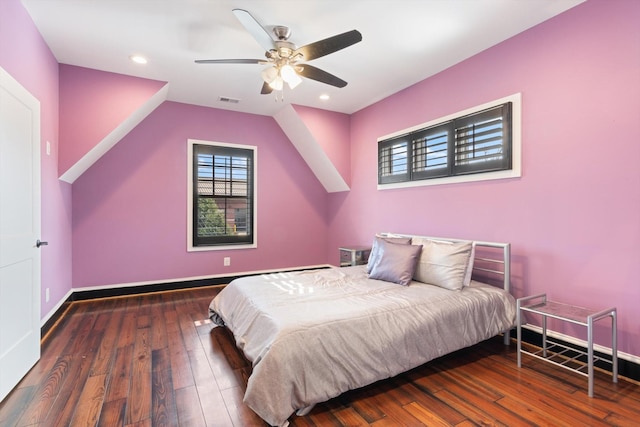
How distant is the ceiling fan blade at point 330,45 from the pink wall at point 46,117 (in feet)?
6.48

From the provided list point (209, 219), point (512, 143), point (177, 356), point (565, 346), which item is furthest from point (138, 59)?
point (565, 346)

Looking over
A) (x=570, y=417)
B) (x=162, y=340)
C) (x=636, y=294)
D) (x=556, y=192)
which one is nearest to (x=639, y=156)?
(x=556, y=192)

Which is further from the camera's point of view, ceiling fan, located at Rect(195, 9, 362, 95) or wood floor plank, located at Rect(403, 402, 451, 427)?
ceiling fan, located at Rect(195, 9, 362, 95)

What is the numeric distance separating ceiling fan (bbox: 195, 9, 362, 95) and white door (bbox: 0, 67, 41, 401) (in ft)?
4.28

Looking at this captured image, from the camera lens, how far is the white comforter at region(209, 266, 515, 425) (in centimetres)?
169

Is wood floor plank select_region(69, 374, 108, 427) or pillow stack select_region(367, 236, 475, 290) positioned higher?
pillow stack select_region(367, 236, 475, 290)

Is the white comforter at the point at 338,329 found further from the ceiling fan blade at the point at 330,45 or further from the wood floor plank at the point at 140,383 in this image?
the ceiling fan blade at the point at 330,45

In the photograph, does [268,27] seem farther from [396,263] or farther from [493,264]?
[493,264]

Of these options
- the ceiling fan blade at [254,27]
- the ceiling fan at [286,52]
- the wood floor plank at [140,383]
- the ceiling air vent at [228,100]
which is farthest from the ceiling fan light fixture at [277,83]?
the wood floor plank at [140,383]

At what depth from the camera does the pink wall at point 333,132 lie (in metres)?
4.69

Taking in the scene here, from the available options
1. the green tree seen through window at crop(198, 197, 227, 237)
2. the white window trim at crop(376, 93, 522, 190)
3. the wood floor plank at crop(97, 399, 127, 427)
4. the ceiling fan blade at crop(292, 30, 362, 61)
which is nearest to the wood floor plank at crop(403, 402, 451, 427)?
the wood floor plank at crop(97, 399, 127, 427)

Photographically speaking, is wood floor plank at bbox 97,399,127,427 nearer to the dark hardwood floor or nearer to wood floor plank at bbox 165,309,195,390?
the dark hardwood floor

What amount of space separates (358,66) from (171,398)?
340cm

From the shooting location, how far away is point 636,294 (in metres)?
2.10
